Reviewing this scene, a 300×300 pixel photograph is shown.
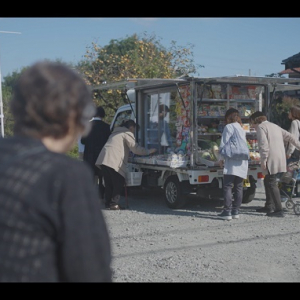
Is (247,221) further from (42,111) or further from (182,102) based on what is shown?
(42,111)

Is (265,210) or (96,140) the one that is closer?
(265,210)

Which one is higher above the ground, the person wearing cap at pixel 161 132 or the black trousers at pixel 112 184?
the person wearing cap at pixel 161 132

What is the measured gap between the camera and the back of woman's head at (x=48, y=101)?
1833mm

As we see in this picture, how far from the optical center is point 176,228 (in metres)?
8.11

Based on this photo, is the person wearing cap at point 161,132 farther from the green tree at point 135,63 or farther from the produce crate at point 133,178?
the green tree at point 135,63

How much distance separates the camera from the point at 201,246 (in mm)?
6910

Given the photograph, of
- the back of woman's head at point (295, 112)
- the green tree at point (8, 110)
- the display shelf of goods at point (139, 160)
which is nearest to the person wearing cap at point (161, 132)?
the display shelf of goods at point (139, 160)

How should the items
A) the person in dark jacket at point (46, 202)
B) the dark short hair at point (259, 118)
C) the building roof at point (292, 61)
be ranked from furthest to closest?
1. the building roof at point (292, 61)
2. the dark short hair at point (259, 118)
3. the person in dark jacket at point (46, 202)

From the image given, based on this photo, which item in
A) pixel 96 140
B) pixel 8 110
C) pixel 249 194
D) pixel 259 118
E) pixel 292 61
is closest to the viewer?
pixel 8 110

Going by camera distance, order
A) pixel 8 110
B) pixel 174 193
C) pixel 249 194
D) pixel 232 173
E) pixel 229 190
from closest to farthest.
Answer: pixel 8 110 → pixel 232 173 → pixel 229 190 → pixel 174 193 → pixel 249 194

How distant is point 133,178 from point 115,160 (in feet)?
2.32

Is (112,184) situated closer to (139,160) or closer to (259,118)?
(139,160)

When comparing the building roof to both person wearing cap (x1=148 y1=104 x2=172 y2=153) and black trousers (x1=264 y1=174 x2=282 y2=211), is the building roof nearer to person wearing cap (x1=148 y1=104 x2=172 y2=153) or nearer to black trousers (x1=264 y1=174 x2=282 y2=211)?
person wearing cap (x1=148 y1=104 x2=172 y2=153)

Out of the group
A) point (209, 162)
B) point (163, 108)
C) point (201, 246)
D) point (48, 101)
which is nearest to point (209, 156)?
point (209, 162)
